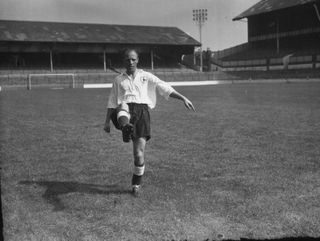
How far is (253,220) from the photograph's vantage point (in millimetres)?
4344

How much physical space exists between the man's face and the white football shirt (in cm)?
10

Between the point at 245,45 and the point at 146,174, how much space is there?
188 feet

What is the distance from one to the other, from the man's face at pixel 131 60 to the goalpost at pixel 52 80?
38.3m

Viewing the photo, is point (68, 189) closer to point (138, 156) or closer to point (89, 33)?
point (138, 156)

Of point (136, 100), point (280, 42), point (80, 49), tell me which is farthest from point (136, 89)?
point (280, 42)

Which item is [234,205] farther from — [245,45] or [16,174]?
[245,45]

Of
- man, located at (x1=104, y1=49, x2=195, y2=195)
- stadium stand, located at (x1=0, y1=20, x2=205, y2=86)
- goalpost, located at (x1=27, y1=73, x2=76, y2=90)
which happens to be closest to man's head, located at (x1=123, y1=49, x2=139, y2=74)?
man, located at (x1=104, y1=49, x2=195, y2=195)

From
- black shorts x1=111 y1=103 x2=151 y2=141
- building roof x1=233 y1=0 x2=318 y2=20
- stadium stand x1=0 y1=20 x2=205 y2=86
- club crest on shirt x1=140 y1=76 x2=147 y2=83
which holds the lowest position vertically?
black shorts x1=111 y1=103 x2=151 y2=141

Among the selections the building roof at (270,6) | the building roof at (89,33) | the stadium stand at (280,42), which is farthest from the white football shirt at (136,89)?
the building roof at (270,6)

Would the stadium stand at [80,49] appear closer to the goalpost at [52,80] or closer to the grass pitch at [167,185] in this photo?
the goalpost at [52,80]

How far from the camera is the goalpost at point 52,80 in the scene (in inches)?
1681

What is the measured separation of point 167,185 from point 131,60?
175cm

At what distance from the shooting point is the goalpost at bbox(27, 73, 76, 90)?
42688 mm

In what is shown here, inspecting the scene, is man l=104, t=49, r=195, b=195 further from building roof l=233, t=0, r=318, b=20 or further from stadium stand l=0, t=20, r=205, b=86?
building roof l=233, t=0, r=318, b=20
